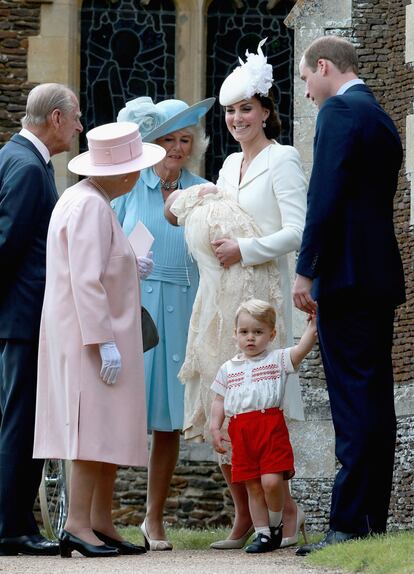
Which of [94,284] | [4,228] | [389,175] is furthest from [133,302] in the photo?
[389,175]

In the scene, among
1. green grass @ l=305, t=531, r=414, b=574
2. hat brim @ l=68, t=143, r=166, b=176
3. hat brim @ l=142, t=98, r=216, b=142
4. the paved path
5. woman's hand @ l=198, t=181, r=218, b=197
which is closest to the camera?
Result: green grass @ l=305, t=531, r=414, b=574

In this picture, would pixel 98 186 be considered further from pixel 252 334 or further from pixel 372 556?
pixel 372 556

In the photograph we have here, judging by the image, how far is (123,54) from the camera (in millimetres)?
13977

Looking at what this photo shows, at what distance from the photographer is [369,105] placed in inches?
255

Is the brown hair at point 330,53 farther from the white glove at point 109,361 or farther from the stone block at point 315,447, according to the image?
the stone block at point 315,447

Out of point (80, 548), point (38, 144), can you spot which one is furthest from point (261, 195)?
point (80, 548)

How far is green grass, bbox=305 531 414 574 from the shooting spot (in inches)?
218

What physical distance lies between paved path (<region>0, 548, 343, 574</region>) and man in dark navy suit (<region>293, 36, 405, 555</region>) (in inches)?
11.1

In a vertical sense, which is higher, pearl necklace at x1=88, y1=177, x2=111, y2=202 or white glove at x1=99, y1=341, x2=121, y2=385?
pearl necklace at x1=88, y1=177, x2=111, y2=202

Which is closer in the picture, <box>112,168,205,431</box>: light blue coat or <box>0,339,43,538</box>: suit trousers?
<box>0,339,43,538</box>: suit trousers

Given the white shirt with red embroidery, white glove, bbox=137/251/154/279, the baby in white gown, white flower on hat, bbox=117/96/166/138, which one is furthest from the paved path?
white flower on hat, bbox=117/96/166/138

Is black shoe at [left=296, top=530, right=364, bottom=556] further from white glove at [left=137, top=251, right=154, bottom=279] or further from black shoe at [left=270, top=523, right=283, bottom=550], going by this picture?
white glove at [left=137, top=251, right=154, bottom=279]

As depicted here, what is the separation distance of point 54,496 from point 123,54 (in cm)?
585

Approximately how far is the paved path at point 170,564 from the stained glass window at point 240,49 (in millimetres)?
7272
